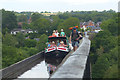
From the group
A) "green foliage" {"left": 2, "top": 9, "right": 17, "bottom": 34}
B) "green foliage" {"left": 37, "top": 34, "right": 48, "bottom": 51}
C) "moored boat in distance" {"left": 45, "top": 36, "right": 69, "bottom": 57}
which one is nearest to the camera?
"moored boat in distance" {"left": 45, "top": 36, "right": 69, "bottom": 57}

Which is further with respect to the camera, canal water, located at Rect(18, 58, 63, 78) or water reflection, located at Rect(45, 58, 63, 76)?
water reflection, located at Rect(45, 58, 63, 76)

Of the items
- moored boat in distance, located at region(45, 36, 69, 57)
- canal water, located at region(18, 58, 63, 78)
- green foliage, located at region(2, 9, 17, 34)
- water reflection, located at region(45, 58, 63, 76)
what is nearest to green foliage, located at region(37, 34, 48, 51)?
green foliage, located at region(2, 9, 17, 34)

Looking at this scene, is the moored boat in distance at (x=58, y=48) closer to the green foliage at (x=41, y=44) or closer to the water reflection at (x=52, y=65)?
the water reflection at (x=52, y=65)

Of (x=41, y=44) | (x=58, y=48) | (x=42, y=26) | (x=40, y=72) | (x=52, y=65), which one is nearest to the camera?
(x=40, y=72)

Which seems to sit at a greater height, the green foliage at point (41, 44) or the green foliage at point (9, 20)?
the green foliage at point (9, 20)

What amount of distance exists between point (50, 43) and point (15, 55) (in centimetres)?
2934

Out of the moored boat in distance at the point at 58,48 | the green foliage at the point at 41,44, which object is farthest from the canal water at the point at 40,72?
the green foliage at the point at 41,44

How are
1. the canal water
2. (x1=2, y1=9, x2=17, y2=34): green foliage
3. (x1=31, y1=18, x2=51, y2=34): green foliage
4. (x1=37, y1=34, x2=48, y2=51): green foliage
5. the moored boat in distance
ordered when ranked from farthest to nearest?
1. (x1=2, y1=9, x2=17, y2=34): green foliage
2. (x1=31, y1=18, x2=51, y2=34): green foliage
3. (x1=37, y1=34, x2=48, y2=51): green foliage
4. the moored boat in distance
5. the canal water

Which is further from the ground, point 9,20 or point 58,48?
point 9,20

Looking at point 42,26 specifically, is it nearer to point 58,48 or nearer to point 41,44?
point 41,44

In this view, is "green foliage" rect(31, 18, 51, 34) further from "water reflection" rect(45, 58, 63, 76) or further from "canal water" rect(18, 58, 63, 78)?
"canal water" rect(18, 58, 63, 78)

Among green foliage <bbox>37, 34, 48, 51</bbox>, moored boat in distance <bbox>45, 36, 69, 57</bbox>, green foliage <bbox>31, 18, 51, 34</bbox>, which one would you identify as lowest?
green foliage <bbox>37, 34, 48, 51</bbox>

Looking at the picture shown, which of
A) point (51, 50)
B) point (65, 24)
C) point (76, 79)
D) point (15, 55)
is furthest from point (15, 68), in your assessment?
point (65, 24)

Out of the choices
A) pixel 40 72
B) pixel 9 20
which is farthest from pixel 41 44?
pixel 40 72
